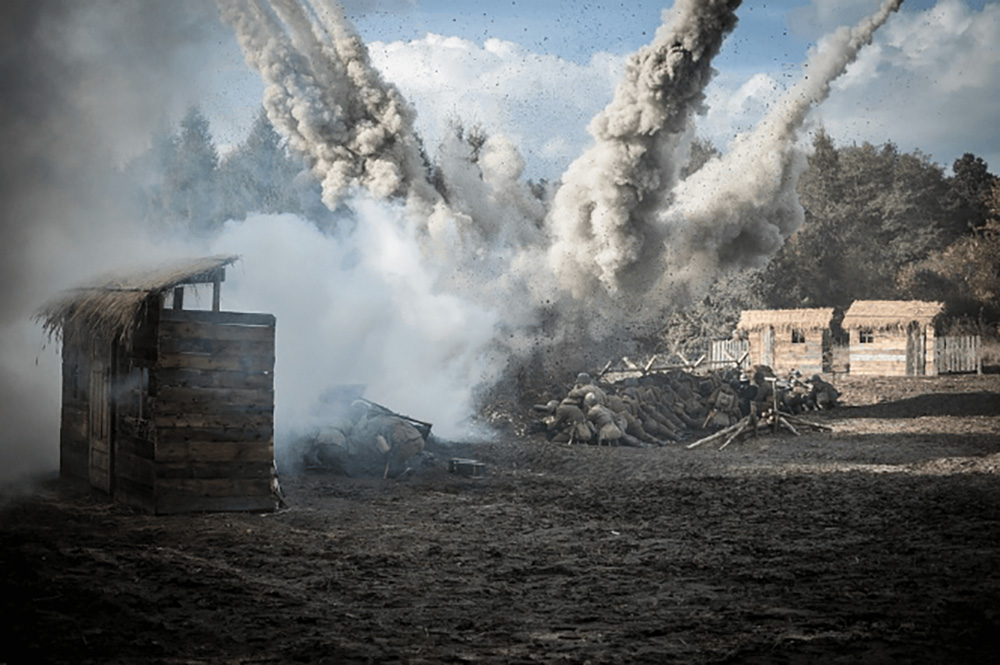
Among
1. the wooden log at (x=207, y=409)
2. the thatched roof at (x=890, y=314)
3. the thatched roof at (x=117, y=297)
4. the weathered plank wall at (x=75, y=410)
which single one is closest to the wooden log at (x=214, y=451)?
the wooden log at (x=207, y=409)

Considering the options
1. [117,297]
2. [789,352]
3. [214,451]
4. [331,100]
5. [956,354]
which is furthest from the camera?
[789,352]

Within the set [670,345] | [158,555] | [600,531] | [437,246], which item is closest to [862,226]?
[670,345]

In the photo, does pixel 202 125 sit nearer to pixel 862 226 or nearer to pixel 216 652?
pixel 862 226

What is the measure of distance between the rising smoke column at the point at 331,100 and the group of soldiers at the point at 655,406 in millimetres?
7968

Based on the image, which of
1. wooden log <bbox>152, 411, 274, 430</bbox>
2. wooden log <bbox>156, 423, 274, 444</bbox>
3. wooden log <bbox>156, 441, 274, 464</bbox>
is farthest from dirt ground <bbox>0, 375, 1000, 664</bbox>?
wooden log <bbox>152, 411, 274, 430</bbox>

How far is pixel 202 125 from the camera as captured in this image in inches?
2147

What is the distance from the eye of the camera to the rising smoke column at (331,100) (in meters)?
24.9

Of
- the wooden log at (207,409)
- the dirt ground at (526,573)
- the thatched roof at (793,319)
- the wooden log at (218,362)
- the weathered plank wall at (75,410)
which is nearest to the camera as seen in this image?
the dirt ground at (526,573)

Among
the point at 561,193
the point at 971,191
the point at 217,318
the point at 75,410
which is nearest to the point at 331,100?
the point at 561,193

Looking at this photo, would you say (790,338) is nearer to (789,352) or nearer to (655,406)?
(789,352)

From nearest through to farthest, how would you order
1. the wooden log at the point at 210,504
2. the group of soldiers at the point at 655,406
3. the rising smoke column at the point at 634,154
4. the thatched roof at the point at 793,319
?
the wooden log at the point at 210,504 → the group of soldiers at the point at 655,406 → the rising smoke column at the point at 634,154 → the thatched roof at the point at 793,319

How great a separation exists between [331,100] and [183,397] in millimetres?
16008

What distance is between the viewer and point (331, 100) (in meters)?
25.8

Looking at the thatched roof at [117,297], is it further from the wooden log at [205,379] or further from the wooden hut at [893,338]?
the wooden hut at [893,338]
